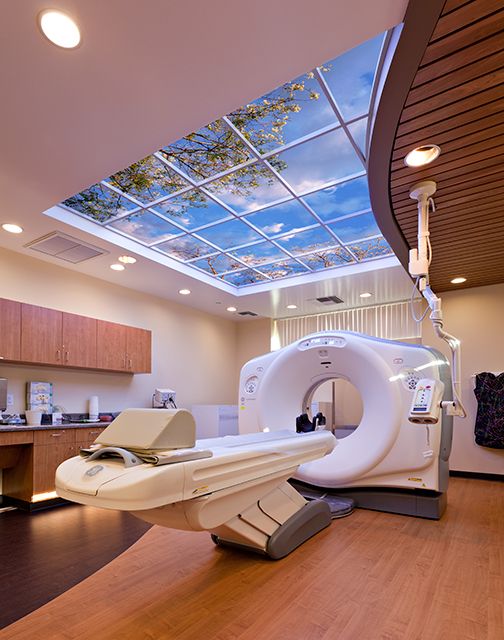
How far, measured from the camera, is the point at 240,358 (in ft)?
27.2

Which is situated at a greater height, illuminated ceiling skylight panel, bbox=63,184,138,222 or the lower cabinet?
illuminated ceiling skylight panel, bbox=63,184,138,222

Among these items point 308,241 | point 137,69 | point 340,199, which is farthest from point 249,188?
point 137,69

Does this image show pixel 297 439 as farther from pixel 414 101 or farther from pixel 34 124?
pixel 34 124

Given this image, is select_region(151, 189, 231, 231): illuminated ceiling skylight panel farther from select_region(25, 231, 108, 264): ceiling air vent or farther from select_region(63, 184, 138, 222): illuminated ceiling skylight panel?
select_region(25, 231, 108, 264): ceiling air vent

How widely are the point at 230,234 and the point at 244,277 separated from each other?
1.53m

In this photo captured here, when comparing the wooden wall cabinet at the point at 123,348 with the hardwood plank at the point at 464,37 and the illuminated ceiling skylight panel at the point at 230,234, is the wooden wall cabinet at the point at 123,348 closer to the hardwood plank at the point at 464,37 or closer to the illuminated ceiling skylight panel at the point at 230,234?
the illuminated ceiling skylight panel at the point at 230,234

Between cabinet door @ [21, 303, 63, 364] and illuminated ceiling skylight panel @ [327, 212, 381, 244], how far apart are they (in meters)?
3.25

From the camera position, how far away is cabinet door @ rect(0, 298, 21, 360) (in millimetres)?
4090

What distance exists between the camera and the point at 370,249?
16.6 feet

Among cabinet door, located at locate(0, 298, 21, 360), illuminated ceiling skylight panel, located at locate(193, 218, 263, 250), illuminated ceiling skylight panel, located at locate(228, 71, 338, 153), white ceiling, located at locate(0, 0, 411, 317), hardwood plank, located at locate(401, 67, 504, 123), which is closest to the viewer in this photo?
white ceiling, located at locate(0, 0, 411, 317)

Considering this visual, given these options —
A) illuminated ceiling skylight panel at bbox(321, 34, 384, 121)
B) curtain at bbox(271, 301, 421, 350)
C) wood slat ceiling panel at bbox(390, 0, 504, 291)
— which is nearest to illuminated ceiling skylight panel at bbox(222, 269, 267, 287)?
curtain at bbox(271, 301, 421, 350)

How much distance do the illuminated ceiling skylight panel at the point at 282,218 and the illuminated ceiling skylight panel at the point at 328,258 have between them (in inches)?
30.9

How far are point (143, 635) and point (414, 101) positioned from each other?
285cm

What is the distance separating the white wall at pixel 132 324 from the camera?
4629mm
